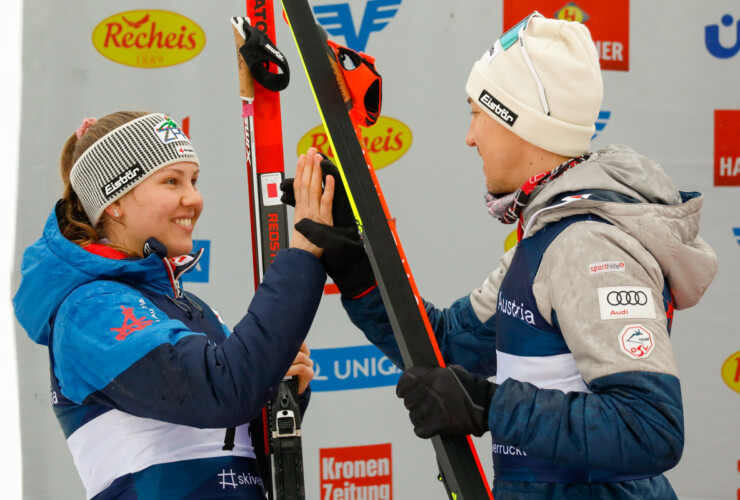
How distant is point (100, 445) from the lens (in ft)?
4.01

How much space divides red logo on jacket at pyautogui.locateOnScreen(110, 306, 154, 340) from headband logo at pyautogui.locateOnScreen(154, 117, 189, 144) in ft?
1.20

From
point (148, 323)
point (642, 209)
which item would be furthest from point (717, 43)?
point (148, 323)

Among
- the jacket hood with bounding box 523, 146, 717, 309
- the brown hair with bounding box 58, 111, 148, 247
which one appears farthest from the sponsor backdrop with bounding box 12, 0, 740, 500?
the jacket hood with bounding box 523, 146, 717, 309

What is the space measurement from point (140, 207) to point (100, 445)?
431mm

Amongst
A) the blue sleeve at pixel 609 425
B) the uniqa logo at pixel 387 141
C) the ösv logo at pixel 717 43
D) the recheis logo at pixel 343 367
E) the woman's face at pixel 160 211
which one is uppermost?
the ösv logo at pixel 717 43

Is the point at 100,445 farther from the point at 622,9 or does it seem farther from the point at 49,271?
the point at 622,9

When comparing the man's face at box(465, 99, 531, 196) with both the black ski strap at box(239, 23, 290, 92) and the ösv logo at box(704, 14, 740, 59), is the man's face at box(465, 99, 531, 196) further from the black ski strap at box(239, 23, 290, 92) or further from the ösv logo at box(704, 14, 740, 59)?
the ösv logo at box(704, 14, 740, 59)

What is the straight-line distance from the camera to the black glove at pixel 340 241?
1.26m

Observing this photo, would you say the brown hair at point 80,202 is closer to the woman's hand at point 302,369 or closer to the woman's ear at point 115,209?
the woman's ear at point 115,209

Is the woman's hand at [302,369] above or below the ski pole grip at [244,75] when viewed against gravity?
below

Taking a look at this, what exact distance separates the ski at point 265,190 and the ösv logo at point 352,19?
115cm

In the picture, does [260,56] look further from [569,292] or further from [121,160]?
[569,292]

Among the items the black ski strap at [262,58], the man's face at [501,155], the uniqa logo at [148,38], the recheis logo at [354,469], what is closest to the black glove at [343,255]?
the man's face at [501,155]

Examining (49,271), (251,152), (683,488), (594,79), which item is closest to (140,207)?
(49,271)
